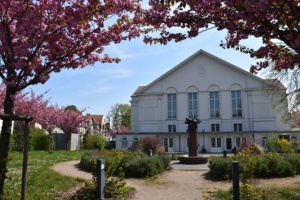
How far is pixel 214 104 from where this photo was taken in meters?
43.4

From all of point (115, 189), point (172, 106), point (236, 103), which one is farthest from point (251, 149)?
point (172, 106)

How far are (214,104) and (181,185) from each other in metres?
33.2

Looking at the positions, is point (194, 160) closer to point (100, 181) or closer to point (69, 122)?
point (100, 181)

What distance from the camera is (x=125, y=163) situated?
13750 millimetres

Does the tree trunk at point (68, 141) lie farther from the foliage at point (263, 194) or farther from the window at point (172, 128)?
the foliage at point (263, 194)

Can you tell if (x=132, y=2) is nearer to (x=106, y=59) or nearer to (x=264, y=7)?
(x=106, y=59)

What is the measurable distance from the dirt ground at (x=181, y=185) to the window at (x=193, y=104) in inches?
1185

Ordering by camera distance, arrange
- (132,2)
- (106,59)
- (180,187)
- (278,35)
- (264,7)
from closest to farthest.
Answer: (264,7), (278,35), (132,2), (106,59), (180,187)

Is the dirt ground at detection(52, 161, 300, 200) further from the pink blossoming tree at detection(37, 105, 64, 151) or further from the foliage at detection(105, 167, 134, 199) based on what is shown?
the pink blossoming tree at detection(37, 105, 64, 151)

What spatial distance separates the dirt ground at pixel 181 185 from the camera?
9.38 metres

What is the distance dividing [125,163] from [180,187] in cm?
363

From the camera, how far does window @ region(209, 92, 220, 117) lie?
43.0 m

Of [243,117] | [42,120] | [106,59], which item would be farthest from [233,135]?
[106,59]

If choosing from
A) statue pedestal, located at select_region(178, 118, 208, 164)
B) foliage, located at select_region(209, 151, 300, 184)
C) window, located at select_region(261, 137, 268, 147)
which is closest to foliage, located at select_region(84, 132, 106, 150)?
window, located at select_region(261, 137, 268, 147)
